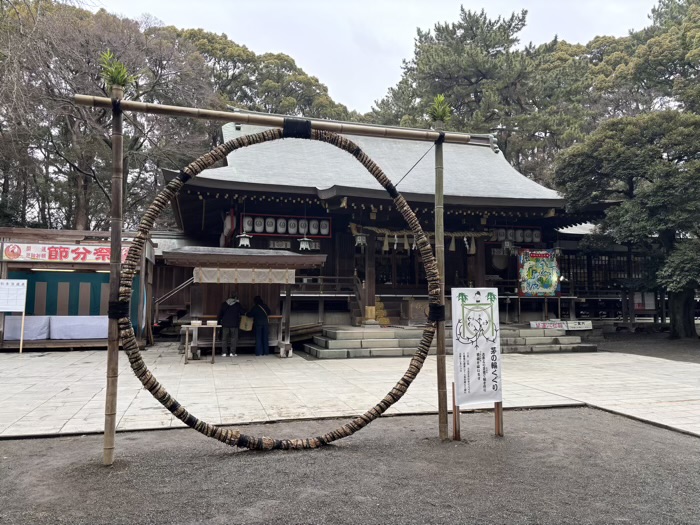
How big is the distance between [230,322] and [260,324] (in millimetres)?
727

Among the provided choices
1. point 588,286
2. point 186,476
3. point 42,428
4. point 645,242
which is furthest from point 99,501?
point 588,286

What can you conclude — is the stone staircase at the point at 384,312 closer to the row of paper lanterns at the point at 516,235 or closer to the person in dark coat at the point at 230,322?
the row of paper lanterns at the point at 516,235

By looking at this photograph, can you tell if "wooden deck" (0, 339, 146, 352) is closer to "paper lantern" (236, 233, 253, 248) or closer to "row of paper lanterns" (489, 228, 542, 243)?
"paper lantern" (236, 233, 253, 248)

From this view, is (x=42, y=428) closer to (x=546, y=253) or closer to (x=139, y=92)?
(x=546, y=253)

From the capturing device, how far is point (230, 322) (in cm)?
1066

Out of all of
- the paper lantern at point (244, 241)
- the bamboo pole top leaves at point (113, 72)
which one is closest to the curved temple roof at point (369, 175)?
the paper lantern at point (244, 241)

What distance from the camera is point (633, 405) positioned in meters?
6.21

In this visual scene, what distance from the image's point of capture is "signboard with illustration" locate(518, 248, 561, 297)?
14.3 metres

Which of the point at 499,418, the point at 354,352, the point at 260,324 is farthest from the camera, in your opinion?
the point at 354,352

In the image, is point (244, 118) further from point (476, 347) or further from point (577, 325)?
point (577, 325)

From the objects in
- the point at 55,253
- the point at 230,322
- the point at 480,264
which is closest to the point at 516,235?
the point at 480,264

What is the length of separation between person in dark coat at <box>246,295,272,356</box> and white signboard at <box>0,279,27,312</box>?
5.12m

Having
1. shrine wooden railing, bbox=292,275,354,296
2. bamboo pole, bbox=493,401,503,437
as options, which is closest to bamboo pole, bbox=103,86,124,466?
bamboo pole, bbox=493,401,503,437

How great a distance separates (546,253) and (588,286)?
5.03 m
